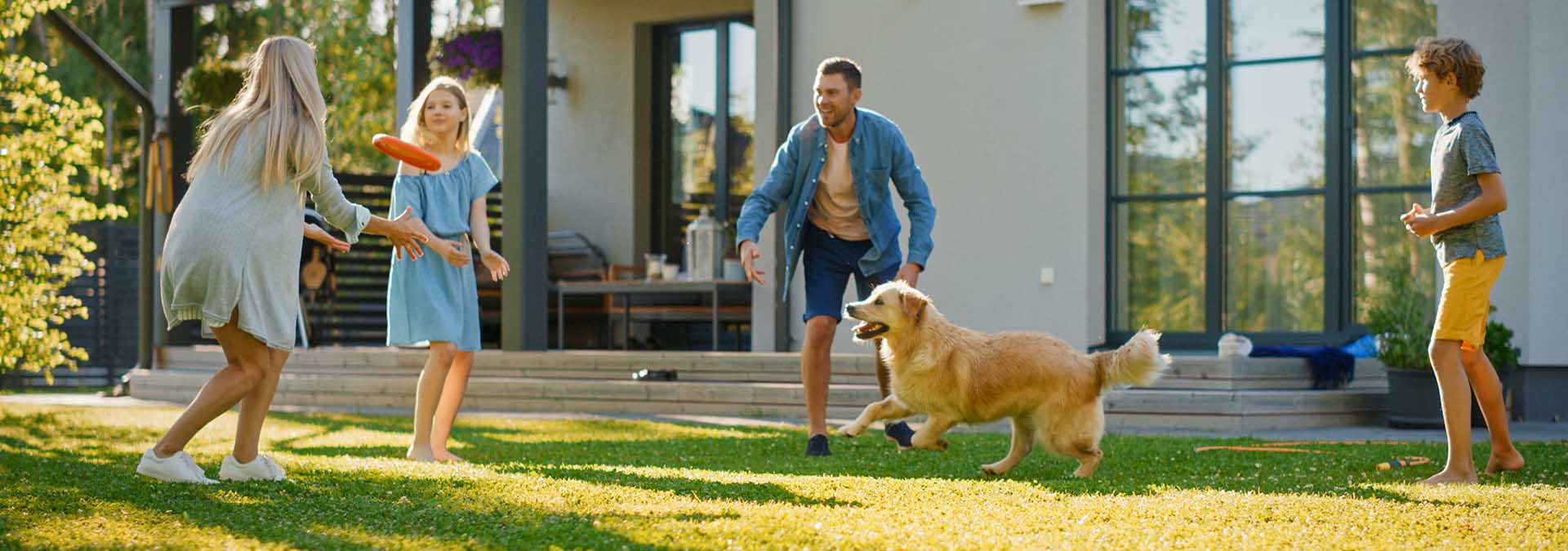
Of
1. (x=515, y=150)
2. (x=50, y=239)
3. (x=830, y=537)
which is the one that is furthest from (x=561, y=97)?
(x=830, y=537)

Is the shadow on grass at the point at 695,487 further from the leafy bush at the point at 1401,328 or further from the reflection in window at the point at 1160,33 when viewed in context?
the reflection in window at the point at 1160,33

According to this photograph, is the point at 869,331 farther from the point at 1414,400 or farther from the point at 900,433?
the point at 1414,400

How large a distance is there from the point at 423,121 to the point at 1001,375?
258 centimetres

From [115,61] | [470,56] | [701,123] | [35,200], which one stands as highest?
[115,61]

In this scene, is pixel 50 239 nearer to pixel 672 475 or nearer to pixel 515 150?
pixel 515 150

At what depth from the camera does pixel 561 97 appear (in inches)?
519

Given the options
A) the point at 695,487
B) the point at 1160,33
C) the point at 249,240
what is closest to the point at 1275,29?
the point at 1160,33

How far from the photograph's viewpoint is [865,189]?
613 centimetres

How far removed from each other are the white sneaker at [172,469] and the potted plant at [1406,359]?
239 inches

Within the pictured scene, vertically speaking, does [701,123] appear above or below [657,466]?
above

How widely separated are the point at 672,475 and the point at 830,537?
1.52 m

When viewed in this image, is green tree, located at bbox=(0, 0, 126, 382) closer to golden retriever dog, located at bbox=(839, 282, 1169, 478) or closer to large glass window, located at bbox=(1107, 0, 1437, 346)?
golden retriever dog, located at bbox=(839, 282, 1169, 478)

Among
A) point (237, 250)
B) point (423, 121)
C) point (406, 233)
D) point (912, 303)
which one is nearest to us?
point (237, 250)

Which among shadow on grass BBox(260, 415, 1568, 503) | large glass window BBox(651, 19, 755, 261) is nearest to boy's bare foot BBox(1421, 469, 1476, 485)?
shadow on grass BBox(260, 415, 1568, 503)
